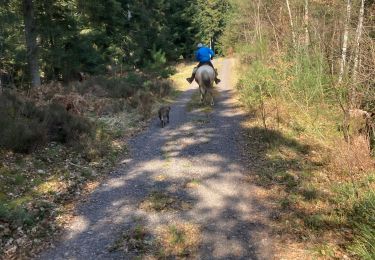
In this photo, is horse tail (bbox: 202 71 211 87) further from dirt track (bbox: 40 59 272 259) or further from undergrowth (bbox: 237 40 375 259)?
dirt track (bbox: 40 59 272 259)

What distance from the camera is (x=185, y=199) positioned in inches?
326

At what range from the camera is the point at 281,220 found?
24.1ft

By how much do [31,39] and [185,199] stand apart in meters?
14.7

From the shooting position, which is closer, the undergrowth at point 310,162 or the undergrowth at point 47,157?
the undergrowth at point 310,162

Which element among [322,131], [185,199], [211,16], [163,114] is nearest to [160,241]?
[185,199]

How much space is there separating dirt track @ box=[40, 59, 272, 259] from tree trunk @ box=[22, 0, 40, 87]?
9.20 metres

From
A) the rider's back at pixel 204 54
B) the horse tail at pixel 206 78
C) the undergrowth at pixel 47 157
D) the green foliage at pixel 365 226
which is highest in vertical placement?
the rider's back at pixel 204 54

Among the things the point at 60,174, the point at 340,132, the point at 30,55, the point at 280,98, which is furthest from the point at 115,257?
the point at 30,55

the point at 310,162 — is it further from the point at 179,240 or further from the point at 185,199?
the point at 179,240

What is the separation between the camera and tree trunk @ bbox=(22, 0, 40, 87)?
18.8 meters

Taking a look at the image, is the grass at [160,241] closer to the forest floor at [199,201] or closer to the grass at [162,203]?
the forest floor at [199,201]

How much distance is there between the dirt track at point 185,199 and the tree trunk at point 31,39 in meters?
9.20

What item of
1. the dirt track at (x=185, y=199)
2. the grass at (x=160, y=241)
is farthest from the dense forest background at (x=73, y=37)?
the grass at (x=160, y=241)

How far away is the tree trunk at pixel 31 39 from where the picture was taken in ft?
61.6
